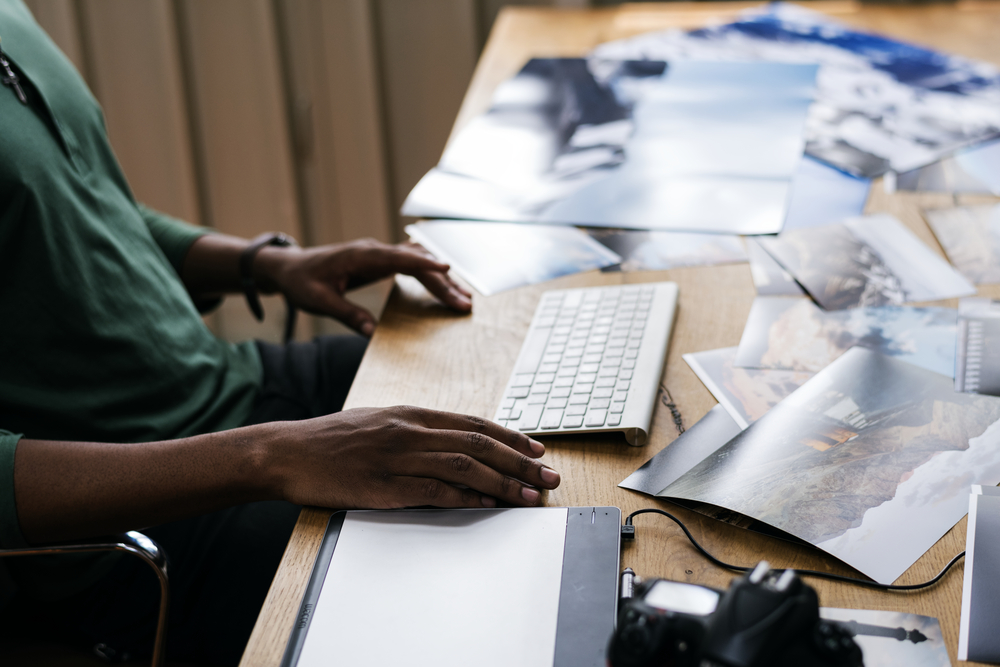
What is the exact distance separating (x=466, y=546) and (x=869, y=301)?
1.73ft

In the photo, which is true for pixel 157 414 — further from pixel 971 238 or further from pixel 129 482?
pixel 971 238

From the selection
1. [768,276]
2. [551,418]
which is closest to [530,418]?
[551,418]

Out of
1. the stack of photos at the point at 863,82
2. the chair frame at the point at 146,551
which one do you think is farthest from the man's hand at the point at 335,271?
the stack of photos at the point at 863,82

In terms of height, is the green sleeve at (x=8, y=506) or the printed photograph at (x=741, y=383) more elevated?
the printed photograph at (x=741, y=383)

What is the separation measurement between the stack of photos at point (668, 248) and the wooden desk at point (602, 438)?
0.02 metres

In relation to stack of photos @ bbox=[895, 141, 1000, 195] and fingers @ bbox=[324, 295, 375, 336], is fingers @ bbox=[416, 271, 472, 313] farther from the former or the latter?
stack of photos @ bbox=[895, 141, 1000, 195]

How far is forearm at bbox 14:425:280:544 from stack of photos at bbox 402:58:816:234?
0.48 m

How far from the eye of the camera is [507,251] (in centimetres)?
102

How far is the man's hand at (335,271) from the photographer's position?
101 centimetres

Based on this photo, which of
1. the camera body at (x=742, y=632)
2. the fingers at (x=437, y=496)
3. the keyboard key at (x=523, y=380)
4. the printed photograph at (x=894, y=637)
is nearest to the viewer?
the camera body at (x=742, y=632)

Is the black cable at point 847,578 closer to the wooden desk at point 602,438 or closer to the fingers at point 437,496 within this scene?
the wooden desk at point 602,438

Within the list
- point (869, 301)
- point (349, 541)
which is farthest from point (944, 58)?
point (349, 541)

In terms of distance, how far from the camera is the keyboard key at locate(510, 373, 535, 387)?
2.57ft

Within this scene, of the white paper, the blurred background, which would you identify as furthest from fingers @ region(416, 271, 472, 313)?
the blurred background
